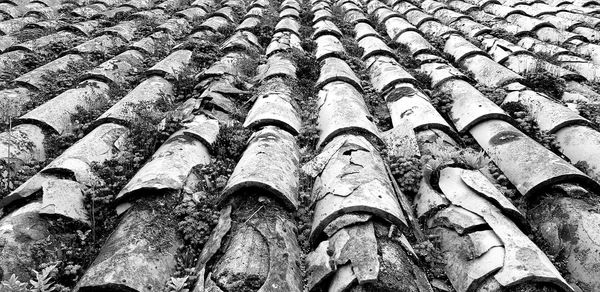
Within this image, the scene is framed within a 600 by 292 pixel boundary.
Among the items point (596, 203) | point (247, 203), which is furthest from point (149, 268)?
point (596, 203)

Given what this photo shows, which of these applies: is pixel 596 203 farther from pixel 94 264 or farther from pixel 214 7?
pixel 214 7

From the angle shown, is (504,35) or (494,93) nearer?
(494,93)

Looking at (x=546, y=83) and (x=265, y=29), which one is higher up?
(x=546, y=83)

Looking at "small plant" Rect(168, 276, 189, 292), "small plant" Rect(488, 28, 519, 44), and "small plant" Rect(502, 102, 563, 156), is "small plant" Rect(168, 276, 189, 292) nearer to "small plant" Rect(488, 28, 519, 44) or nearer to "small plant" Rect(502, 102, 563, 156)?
"small plant" Rect(502, 102, 563, 156)

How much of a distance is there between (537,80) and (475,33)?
1349mm

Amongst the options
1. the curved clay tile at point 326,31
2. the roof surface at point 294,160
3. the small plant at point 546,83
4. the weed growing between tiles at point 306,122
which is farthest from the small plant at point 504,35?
the weed growing between tiles at point 306,122

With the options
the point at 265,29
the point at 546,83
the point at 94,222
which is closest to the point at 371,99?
the point at 546,83

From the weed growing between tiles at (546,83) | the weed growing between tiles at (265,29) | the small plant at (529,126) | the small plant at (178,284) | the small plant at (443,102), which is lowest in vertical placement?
the small plant at (178,284)

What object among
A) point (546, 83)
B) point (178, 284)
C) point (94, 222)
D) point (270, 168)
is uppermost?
point (546, 83)

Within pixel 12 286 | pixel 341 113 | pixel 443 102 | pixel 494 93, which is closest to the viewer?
pixel 12 286

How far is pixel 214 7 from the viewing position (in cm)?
541

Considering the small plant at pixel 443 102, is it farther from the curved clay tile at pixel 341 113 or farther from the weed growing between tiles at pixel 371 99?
the curved clay tile at pixel 341 113

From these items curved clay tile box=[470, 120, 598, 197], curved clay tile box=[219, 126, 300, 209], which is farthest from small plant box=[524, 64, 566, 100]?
curved clay tile box=[219, 126, 300, 209]

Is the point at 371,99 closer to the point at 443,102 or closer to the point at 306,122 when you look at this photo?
the point at 443,102
